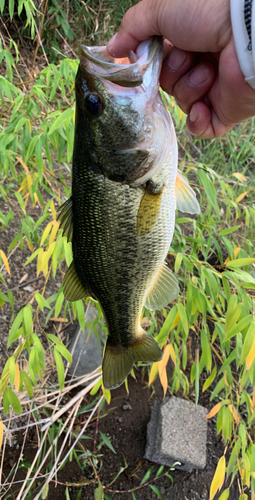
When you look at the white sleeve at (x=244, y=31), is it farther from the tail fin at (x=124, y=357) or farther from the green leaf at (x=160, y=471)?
the green leaf at (x=160, y=471)

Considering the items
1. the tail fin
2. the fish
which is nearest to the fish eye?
the fish

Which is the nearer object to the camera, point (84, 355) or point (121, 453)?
point (121, 453)

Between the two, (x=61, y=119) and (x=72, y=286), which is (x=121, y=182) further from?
(x=61, y=119)

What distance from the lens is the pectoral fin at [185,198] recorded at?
1.20 metres

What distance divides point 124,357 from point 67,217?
61 centimetres

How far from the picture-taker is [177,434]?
2.48 m

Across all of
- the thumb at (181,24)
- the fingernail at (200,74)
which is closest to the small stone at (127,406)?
the fingernail at (200,74)

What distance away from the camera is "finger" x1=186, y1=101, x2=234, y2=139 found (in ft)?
4.65

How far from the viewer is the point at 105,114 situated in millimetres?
1041

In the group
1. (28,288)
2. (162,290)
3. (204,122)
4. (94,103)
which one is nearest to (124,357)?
(162,290)

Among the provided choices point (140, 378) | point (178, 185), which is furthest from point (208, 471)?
point (178, 185)

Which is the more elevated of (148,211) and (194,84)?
(194,84)

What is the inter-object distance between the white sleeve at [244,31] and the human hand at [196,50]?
Result: 0.08 meters

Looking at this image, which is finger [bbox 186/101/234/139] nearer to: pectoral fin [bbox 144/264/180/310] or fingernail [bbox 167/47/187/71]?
fingernail [bbox 167/47/187/71]
